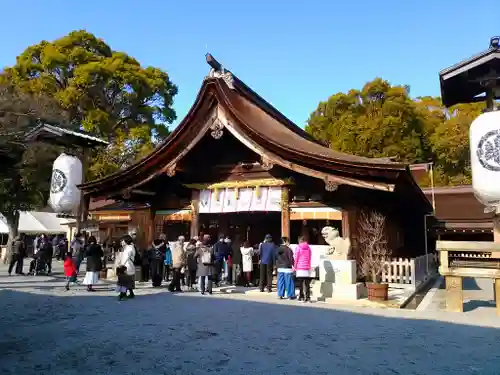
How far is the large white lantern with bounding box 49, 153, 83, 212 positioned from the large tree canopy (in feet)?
77.7

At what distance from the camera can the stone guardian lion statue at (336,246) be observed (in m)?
11.2

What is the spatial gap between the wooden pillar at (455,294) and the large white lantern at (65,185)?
11.3 m

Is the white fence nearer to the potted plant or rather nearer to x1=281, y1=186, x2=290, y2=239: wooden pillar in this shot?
the potted plant

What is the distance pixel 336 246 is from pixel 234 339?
558cm

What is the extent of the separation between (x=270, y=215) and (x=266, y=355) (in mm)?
12165

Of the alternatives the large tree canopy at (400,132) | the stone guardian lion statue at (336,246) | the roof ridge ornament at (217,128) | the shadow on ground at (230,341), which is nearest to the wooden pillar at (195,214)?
the roof ridge ornament at (217,128)

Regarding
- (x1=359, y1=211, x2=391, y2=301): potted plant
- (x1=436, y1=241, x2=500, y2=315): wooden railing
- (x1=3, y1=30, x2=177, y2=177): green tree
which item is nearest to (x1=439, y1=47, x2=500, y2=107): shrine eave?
(x1=359, y1=211, x2=391, y2=301): potted plant

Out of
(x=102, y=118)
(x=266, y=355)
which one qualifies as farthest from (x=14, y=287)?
(x=102, y=118)

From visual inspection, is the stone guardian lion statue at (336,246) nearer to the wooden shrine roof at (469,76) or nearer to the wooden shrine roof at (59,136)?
the wooden shrine roof at (469,76)

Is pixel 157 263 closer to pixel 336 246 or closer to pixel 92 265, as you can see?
pixel 92 265

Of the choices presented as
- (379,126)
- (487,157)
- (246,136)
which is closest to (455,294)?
(487,157)

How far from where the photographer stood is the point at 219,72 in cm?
1447

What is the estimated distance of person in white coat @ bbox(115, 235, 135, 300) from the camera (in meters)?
10.4

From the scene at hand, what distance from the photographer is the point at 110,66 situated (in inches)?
1243
